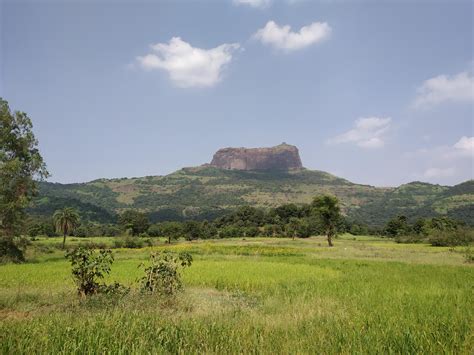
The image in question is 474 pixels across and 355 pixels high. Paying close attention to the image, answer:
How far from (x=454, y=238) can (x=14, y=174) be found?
69.6 m

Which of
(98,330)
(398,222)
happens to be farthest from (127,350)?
(398,222)

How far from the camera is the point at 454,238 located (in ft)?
196

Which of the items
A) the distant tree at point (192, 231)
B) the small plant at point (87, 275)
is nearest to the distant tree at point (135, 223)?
the distant tree at point (192, 231)

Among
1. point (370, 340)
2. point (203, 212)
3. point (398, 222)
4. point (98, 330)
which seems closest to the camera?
point (370, 340)

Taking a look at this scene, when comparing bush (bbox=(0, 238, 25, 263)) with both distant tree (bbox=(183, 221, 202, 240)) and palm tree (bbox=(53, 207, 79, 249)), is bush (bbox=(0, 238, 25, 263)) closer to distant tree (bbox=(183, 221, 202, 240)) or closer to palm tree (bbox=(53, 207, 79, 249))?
palm tree (bbox=(53, 207, 79, 249))

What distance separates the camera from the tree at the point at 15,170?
112 feet

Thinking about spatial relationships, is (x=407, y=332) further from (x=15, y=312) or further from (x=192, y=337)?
(x=15, y=312)

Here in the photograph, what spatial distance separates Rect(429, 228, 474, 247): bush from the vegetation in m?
66.3

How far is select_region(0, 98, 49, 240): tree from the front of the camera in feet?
112

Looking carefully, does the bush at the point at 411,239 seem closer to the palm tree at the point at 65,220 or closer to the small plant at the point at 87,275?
the palm tree at the point at 65,220

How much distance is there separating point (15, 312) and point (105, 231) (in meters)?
110

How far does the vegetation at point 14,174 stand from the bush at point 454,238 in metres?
66.3

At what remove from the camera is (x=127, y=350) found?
6129 millimetres

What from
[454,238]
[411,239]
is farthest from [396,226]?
[454,238]
